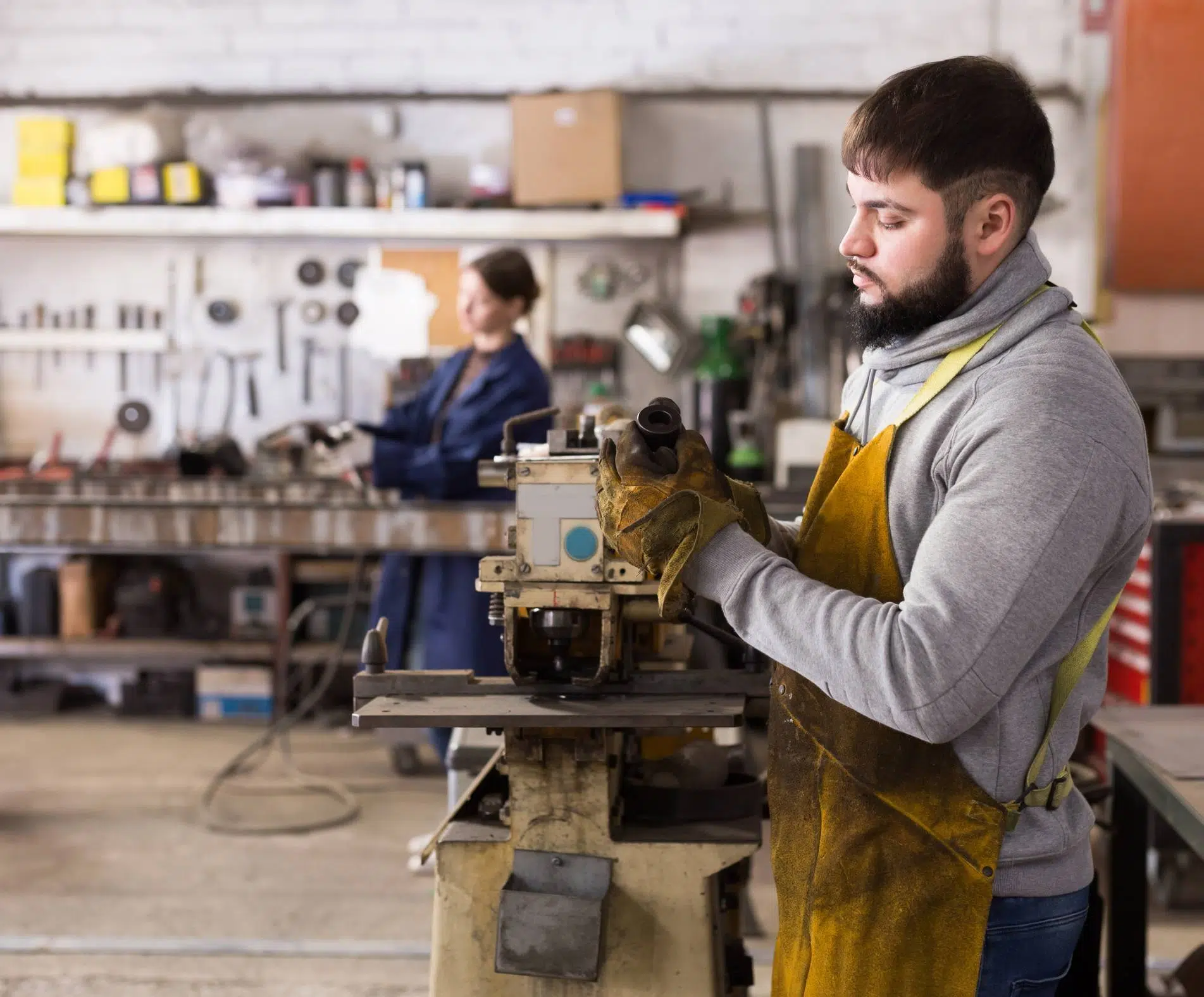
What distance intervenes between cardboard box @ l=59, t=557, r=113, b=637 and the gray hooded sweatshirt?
3683 millimetres

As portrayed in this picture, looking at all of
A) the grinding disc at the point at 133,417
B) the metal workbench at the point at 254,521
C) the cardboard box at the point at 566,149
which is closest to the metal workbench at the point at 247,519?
the metal workbench at the point at 254,521

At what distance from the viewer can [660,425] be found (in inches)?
44.5

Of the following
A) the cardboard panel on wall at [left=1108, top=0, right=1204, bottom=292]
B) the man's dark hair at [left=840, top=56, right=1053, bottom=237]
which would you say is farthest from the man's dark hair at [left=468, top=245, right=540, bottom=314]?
the cardboard panel on wall at [left=1108, top=0, right=1204, bottom=292]

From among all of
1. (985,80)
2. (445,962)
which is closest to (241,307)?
(445,962)

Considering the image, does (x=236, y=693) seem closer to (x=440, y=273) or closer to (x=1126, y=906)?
(x=440, y=273)

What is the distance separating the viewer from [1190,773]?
61.2 inches

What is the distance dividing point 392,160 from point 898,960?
13.7 feet

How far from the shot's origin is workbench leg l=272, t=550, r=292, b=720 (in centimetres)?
415

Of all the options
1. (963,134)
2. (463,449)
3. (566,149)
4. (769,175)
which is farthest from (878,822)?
(769,175)

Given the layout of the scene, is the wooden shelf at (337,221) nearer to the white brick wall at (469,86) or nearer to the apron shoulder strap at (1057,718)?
the white brick wall at (469,86)

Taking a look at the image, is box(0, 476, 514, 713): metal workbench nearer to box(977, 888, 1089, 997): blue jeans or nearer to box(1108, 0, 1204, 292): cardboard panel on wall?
box(977, 888, 1089, 997): blue jeans

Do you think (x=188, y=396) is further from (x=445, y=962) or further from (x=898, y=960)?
(x=898, y=960)

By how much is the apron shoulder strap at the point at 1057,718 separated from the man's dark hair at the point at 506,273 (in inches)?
80.0

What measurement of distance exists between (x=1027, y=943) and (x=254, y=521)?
2.74m
